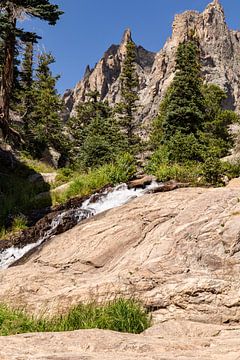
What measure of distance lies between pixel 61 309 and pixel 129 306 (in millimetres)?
1273

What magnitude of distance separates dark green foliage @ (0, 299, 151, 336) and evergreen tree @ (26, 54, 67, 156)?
1024 inches

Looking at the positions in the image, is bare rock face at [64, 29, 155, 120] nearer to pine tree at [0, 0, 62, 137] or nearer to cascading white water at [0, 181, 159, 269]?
pine tree at [0, 0, 62, 137]

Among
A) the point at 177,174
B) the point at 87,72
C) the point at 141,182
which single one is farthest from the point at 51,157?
the point at 87,72

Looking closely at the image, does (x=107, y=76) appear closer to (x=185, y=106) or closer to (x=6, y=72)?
(x=185, y=106)

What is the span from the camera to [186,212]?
10539mm

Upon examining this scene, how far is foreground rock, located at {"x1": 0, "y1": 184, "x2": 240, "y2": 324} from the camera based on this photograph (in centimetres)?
727

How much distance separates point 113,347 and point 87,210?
33.9ft

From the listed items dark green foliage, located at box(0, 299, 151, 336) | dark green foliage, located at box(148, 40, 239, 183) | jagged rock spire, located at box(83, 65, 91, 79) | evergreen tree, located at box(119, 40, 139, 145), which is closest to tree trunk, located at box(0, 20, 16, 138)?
dark green foliage, located at box(148, 40, 239, 183)

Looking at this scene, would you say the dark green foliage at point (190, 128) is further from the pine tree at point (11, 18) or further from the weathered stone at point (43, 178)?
the pine tree at point (11, 18)

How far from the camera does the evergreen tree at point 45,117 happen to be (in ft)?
111

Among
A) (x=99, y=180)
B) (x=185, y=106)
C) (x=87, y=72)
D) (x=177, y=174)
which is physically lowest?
(x=177, y=174)

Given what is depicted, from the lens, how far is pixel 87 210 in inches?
587

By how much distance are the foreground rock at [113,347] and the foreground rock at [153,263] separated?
163 cm

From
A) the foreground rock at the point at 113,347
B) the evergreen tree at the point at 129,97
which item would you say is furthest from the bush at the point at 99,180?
the evergreen tree at the point at 129,97
